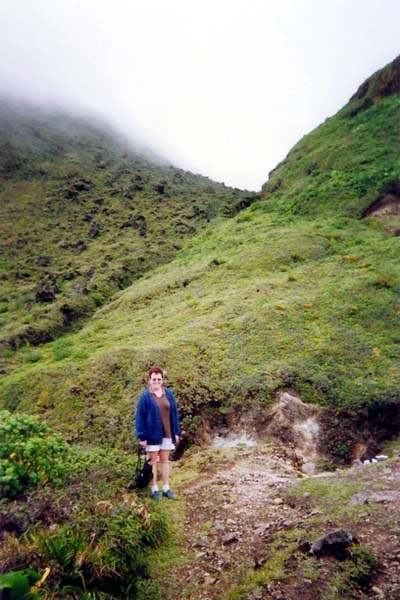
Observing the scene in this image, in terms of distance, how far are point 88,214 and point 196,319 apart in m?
28.8

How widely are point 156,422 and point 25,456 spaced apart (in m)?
2.01

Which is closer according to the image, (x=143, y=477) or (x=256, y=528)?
(x=256, y=528)

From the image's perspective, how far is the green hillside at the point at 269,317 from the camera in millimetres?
12500

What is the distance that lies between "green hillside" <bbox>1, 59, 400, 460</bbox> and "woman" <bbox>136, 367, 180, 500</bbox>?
151 inches

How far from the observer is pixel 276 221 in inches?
1185

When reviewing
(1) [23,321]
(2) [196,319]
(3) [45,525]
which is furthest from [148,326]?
(3) [45,525]

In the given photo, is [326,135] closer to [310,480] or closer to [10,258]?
[10,258]

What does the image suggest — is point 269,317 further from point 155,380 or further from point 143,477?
point 143,477

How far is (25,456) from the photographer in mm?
6684

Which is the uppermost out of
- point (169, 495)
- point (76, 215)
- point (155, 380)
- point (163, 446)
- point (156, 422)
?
point (76, 215)

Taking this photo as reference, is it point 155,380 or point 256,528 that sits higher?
point 155,380

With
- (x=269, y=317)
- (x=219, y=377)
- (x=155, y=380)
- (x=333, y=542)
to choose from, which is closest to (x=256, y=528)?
(x=333, y=542)

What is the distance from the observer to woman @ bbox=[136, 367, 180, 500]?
295 inches

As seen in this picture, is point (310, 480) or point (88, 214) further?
point (88, 214)
